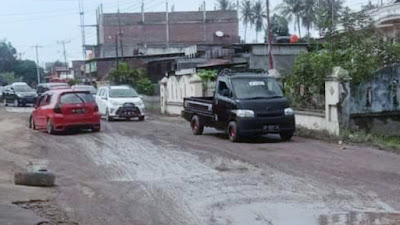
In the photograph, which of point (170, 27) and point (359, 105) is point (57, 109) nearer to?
point (359, 105)

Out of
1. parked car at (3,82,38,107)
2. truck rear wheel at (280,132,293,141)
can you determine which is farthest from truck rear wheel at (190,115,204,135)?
parked car at (3,82,38,107)

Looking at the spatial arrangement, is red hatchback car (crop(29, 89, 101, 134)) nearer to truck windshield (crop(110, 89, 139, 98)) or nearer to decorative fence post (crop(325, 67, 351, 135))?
truck windshield (crop(110, 89, 139, 98))

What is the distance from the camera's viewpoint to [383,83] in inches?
795

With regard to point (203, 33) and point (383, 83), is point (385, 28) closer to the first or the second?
point (383, 83)

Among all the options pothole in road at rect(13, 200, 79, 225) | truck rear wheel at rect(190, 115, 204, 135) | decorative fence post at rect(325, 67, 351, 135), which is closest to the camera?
pothole in road at rect(13, 200, 79, 225)

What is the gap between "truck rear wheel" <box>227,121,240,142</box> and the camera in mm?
18391

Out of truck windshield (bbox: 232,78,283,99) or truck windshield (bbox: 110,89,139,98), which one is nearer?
truck windshield (bbox: 232,78,283,99)

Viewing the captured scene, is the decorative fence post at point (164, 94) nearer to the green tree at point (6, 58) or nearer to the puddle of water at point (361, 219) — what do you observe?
the puddle of water at point (361, 219)

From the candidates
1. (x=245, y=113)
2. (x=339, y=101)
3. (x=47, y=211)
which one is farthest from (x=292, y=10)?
(x=47, y=211)

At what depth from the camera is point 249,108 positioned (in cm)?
1836

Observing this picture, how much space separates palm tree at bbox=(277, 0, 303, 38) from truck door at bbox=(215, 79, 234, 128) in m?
63.0

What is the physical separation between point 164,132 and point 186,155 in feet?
24.2

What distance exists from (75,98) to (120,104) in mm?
7994

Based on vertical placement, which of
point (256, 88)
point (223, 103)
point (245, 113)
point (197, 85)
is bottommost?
point (245, 113)
